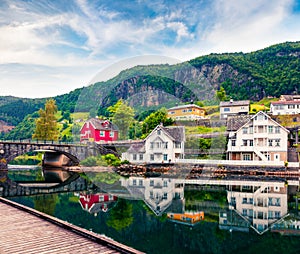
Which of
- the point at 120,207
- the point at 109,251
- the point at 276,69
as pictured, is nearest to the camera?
the point at 109,251

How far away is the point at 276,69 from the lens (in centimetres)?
10769

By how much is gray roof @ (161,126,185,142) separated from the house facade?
270 inches

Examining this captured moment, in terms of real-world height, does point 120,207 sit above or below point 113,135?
below

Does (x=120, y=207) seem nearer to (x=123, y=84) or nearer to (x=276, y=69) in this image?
(x=123, y=84)

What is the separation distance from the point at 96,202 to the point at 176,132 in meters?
24.0

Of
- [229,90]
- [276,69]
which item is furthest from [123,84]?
[276,69]

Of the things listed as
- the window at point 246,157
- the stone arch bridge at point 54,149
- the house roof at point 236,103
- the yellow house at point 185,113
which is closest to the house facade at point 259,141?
the window at point 246,157

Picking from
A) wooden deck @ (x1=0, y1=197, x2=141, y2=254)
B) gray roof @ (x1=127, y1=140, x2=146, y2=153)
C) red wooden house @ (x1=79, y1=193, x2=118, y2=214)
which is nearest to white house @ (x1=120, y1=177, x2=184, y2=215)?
red wooden house @ (x1=79, y1=193, x2=118, y2=214)

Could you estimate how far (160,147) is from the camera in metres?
44.9

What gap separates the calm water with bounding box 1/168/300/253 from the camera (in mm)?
12734

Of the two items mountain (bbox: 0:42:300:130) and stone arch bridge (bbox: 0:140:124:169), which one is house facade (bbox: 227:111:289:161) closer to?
mountain (bbox: 0:42:300:130)

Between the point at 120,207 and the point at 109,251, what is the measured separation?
476 inches

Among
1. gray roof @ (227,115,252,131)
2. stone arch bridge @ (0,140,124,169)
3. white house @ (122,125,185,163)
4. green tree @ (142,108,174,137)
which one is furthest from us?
gray roof @ (227,115,252,131)

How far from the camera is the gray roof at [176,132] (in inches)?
1712
